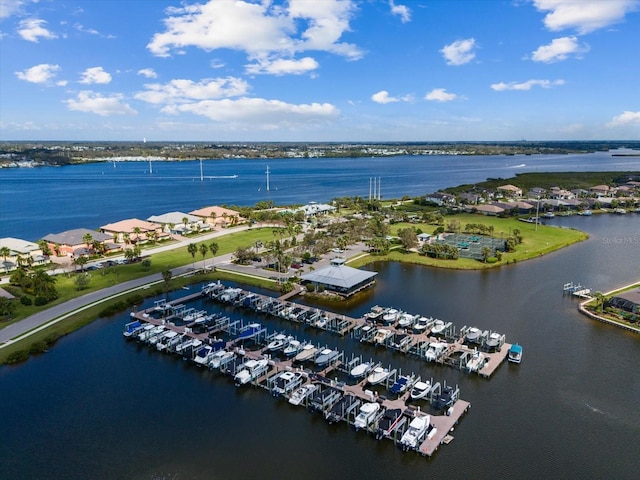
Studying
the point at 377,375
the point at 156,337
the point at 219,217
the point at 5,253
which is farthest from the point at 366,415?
the point at 219,217

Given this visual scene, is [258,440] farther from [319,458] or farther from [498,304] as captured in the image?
[498,304]

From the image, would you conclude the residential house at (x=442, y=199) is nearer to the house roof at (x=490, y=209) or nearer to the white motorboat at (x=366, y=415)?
the house roof at (x=490, y=209)

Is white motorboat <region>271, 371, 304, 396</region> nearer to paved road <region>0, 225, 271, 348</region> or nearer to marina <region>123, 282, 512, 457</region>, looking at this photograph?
marina <region>123, 282, 512, 457</region>

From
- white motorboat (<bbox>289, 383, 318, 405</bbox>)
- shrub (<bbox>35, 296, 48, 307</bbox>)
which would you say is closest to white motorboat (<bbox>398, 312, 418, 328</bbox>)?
white motorboat (<bbox>289, 383, 318, 405</bbox>)

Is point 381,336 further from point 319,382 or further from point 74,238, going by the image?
point 74,238

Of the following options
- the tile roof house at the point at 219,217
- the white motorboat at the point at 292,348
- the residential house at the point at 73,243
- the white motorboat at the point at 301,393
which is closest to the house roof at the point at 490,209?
the tile roof house at the point at 219,217

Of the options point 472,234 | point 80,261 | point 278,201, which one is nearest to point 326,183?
point 278,201
